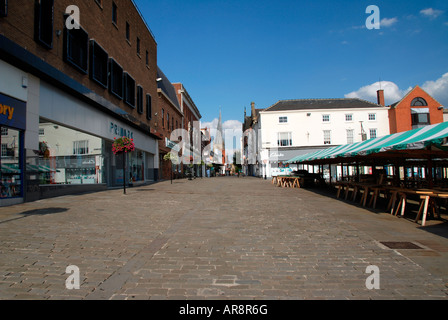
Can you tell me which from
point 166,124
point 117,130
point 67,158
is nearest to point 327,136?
point 166,124

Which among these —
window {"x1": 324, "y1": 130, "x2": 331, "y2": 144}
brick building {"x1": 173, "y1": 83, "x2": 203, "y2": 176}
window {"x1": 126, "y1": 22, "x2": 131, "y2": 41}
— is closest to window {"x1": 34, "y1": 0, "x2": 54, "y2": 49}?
window {"x1": 126, "y1": 22, "x2": 131, "y2": 41}

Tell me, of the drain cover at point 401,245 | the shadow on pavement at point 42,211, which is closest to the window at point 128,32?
the shadow on pavement at point 42,211

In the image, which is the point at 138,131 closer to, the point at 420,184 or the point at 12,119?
the point at 12,119

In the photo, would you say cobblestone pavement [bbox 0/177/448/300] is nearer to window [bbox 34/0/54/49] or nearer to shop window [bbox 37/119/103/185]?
shop window [bbox 37/119/103/185]

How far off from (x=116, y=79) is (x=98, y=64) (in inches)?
98.1

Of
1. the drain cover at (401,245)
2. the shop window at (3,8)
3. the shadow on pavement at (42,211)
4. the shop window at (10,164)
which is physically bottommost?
the drain cover at (401,245)

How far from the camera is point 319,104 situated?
42.8 meters

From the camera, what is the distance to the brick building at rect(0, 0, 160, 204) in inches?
358

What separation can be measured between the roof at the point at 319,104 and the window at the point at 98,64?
2915 centimetres

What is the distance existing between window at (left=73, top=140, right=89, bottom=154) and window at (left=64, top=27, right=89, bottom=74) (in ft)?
12.0

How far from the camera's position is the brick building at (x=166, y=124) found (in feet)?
94.9

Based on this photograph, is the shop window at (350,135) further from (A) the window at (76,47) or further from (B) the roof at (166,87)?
(A) the window at (76,47)

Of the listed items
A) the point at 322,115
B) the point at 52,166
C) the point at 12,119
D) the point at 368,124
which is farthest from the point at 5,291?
the point at 368,124

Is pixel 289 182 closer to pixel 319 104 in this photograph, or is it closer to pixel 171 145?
pixel 171 145
